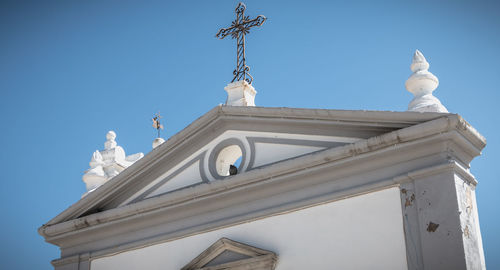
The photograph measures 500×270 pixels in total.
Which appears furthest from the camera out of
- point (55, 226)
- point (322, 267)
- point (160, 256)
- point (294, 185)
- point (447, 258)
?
point (55, 226)

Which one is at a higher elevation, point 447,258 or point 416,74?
point 416,74

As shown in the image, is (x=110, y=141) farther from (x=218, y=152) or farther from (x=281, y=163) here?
(x=281, y=163)

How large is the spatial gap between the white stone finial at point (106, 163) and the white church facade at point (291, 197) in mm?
72

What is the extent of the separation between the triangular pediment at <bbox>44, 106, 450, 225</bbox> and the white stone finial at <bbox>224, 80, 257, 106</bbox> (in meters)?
0.69

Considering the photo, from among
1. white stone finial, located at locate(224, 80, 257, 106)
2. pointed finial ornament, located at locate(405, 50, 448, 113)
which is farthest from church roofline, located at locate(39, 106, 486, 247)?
white stone finial, located at locate(224, 80, 257, 106)

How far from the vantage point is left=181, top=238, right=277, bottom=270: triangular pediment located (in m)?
10.5

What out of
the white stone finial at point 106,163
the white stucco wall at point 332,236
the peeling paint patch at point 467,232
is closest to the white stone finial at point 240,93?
the white stucco wall at point 332,236

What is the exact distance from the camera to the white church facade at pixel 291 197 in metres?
9.65

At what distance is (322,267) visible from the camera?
33.1 feet

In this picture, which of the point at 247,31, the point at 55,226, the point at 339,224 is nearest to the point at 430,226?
the point at 339,224

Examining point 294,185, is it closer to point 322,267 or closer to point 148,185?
point 322,267

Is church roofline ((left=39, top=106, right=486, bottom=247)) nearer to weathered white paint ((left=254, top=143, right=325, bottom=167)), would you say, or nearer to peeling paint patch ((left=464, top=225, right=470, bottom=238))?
→ weathered white paint ((left=254, top=143, right=325, bottom=167))

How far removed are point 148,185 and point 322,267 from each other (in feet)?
10.8

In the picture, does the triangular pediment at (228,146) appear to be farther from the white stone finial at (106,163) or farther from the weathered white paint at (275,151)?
the white stone finial at (106,163)
